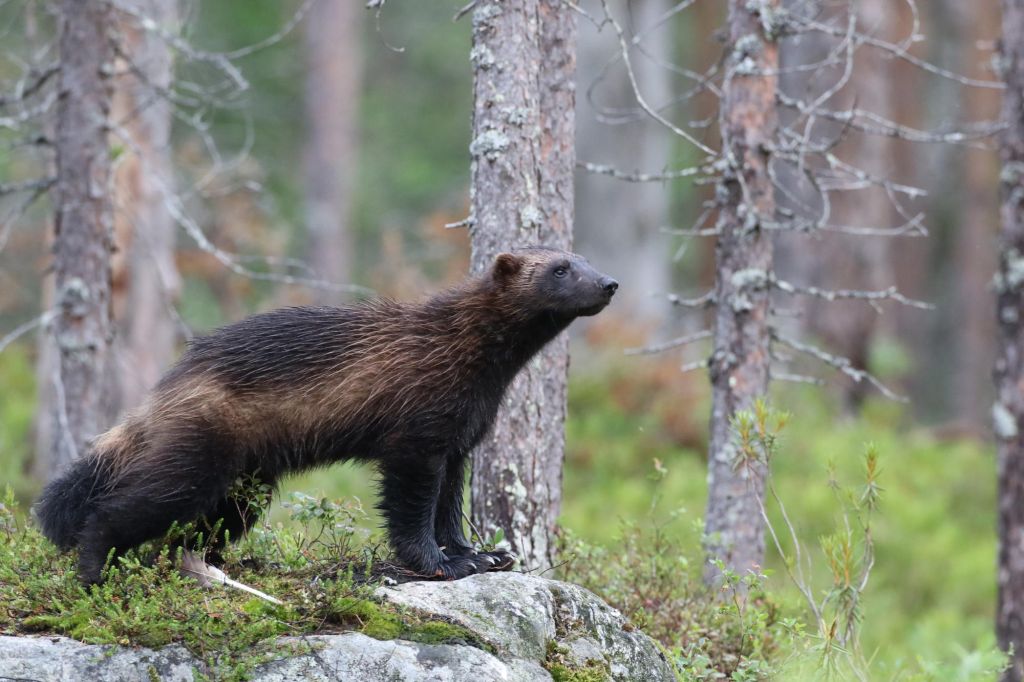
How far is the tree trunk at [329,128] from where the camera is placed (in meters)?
22.0

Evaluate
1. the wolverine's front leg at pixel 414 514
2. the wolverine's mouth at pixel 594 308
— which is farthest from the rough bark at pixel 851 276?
the wolverine's front leg at pixel 414 514

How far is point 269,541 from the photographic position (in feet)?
18.2

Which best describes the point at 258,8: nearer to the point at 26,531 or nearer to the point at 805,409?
the point at 805,409

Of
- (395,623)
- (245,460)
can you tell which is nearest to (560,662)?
(395,623)

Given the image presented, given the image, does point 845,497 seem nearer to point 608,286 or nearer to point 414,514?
point 608,286

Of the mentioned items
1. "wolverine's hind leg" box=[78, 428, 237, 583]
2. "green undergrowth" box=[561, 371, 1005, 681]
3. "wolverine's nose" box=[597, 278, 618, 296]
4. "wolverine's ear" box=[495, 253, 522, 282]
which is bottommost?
"green undergrowth" box=[561, 371, 1005, 681]

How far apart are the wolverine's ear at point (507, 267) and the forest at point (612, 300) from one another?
358 mm

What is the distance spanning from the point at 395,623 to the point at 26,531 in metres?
2.17

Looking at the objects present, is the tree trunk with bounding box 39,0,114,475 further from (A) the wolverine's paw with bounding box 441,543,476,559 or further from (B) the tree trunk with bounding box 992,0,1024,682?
(B) the tree trunk with bounding box 992,0,1024,682

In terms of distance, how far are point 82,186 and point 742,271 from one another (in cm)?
451

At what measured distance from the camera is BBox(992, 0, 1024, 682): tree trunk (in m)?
Result: 8.24

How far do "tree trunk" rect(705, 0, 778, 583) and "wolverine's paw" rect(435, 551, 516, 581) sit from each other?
2055 mm

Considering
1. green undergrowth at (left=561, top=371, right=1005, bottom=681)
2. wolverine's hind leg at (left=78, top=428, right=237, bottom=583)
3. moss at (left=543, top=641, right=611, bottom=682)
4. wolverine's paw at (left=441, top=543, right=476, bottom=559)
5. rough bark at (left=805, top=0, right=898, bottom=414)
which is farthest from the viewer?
rough bark at (left=805, top=0, right=898, bottom=414)

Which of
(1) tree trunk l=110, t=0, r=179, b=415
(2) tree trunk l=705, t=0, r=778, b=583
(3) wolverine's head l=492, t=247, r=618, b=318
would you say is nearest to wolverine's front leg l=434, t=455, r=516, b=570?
(3) wolverine's head l=492, t=247, r=618, b=318
